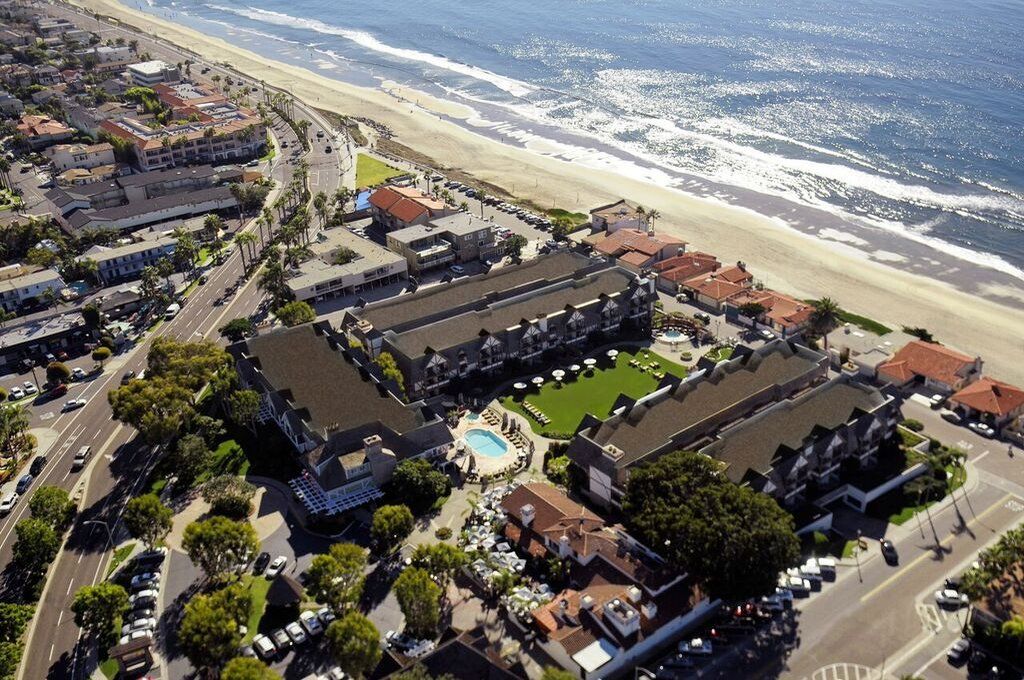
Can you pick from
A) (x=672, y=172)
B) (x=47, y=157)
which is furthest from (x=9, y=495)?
(x=672, y=172)

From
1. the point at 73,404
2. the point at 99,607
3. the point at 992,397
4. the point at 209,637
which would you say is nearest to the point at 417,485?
the point at 209,637

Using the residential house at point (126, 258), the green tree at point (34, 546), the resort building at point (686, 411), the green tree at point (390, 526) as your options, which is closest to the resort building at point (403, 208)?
the residential house at point (126, 258)

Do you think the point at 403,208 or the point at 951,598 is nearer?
the point at 951,598

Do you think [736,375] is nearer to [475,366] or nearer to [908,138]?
[475,366]

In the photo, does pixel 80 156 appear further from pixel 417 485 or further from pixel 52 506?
pixel 417 485

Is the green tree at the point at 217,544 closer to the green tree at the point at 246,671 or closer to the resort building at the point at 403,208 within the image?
the green tree at the point at 246,671
